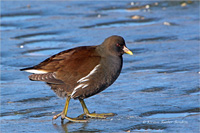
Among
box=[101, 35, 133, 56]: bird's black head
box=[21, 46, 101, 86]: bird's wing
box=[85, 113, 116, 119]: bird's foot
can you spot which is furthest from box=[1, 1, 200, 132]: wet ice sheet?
box=[101, 35, 133, 56]: bird's black head

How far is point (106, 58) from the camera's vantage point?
5.90 m

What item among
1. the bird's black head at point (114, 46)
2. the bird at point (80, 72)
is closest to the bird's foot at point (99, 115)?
the bird at point (80, 72)

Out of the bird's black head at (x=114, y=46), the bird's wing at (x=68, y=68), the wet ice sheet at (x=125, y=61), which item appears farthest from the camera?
the bird's black head at (x=114, y=46)

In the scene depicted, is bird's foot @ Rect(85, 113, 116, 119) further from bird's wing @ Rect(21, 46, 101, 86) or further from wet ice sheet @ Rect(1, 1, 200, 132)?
bird's wing @ Rect(21, 46, 101, 86)

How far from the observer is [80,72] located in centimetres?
586

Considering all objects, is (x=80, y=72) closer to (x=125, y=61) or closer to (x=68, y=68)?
(x=68, y=68)

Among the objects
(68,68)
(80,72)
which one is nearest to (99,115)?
(80,72)

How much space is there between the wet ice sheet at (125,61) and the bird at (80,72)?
14.6 inches

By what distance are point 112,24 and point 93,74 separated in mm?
6868

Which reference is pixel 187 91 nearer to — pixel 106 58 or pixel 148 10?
pixel 106 58

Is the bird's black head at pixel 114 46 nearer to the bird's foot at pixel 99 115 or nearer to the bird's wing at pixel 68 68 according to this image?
the bird's wing at pixel 68 68

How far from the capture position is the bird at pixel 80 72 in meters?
5.79

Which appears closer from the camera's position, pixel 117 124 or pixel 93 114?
pixel 117 124

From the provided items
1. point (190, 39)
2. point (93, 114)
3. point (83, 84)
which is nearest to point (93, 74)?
point (83, 84)
